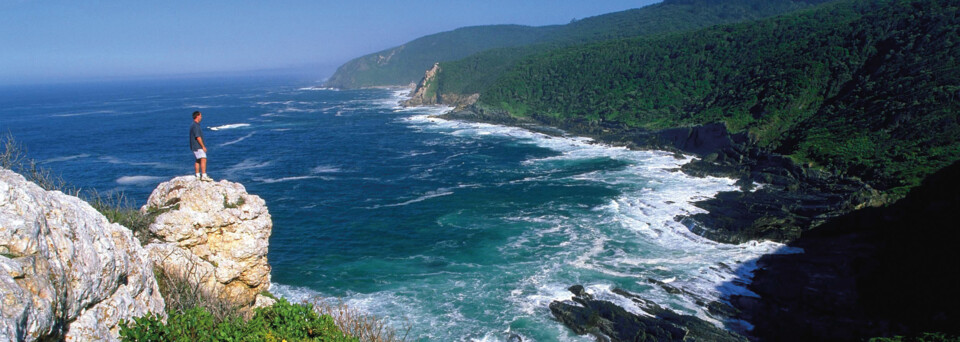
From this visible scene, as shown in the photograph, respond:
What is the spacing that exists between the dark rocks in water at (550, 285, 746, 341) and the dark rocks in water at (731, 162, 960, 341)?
2.41 metres

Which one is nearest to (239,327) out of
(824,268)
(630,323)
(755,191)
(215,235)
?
(215,235)

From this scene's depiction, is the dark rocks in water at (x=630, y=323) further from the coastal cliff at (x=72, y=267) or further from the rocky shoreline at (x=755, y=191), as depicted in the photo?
the coastal cliff at (x=72, y=267)

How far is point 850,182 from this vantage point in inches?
1588

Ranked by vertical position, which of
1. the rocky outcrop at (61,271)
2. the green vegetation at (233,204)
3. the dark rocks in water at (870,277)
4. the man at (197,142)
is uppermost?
the man at (197,142)

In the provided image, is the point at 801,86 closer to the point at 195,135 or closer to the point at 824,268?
the point at 824,268

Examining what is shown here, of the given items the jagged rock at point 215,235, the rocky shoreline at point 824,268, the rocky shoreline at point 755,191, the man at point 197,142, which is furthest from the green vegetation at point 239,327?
the rocky shoreline at point 755,191

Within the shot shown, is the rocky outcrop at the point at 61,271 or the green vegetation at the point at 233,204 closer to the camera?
the rocky outcrop at the point at 61,271

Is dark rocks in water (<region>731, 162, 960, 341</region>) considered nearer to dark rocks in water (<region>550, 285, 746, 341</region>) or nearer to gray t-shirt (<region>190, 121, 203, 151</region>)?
dark rocks in water (<region>550, 285, 746, 341</region>)

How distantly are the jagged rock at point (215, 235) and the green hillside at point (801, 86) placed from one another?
41.0m

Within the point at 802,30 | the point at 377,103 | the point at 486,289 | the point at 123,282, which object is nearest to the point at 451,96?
the point at 377,103

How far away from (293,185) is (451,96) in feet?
258

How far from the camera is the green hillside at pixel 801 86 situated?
1751 inches

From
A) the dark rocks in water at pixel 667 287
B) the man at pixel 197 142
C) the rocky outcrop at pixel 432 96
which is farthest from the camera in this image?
the rocky outcrop at pixel 432 96

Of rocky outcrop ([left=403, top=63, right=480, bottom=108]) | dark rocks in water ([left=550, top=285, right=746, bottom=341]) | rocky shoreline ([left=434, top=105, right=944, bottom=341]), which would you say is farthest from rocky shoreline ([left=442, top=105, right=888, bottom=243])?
rocky outcrop ([left=403, top=63, right=480, bottom=108])
